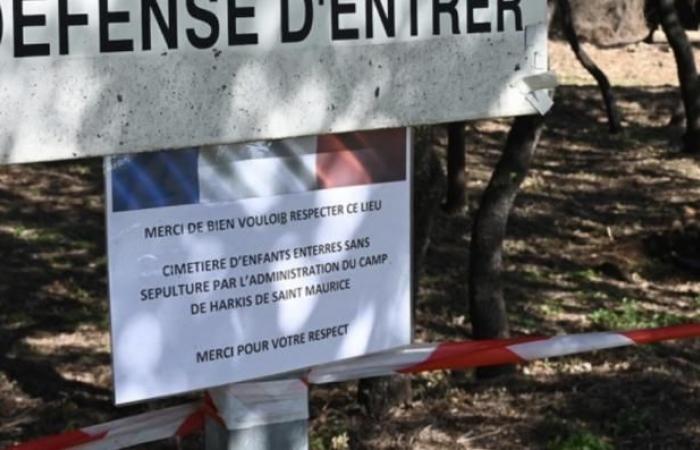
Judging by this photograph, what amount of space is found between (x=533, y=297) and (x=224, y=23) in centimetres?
627

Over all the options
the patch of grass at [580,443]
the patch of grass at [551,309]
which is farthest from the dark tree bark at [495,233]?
the patch of grass at [551,309]

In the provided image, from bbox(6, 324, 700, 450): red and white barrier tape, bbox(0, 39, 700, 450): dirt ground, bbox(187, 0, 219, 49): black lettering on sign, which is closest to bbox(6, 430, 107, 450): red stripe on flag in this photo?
bbox(6, 324, 700, 450): red and white barrier tape

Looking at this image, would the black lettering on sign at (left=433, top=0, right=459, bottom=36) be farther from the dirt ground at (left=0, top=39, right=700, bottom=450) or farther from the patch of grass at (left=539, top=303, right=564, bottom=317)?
the patch of grass at (left=539, top=303, right=564, bottom=317)

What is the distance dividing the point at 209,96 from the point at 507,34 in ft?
2.67

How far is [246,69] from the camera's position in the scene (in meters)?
3.13

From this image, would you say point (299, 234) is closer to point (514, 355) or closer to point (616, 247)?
point (514, 355)

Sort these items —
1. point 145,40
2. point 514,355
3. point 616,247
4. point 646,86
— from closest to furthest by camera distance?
point 145,40 → point 514,355 → point 616,247 → point 646,86

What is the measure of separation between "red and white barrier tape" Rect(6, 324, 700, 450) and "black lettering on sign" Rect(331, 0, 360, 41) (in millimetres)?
846

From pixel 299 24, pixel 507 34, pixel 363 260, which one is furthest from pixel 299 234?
pixel 507 34

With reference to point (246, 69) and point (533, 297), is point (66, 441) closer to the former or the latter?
point (246, 69)

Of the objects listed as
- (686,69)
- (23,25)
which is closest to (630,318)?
(686,69)

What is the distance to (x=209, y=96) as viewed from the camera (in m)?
3.08

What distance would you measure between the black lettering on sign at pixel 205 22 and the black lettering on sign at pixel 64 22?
10.1 inches

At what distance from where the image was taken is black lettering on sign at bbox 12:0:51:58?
2.82 meters
